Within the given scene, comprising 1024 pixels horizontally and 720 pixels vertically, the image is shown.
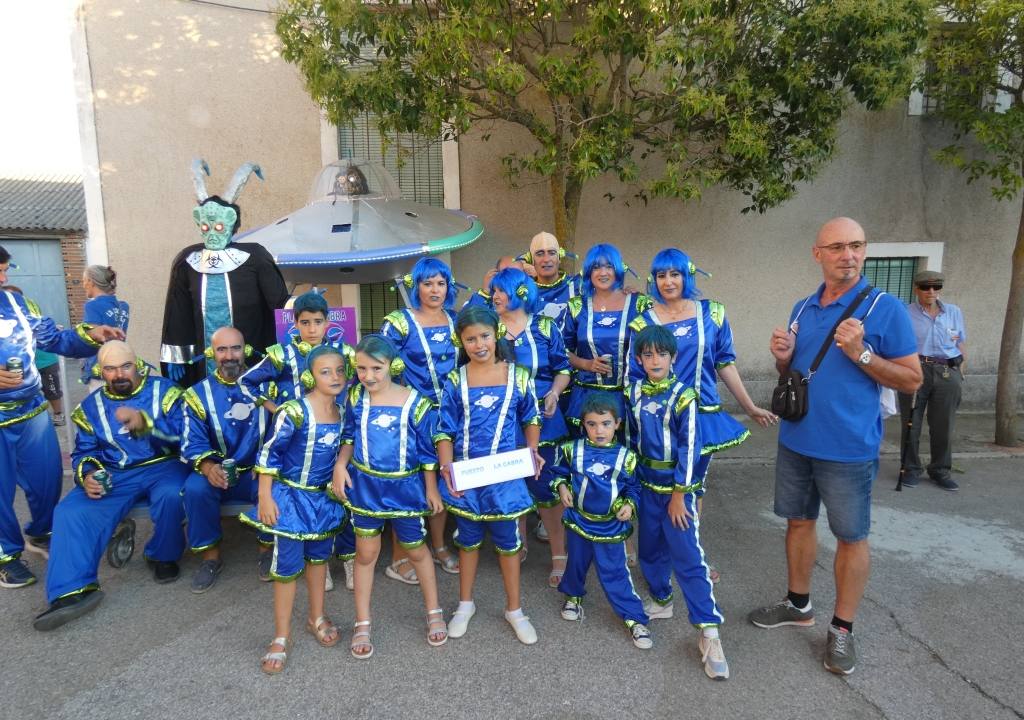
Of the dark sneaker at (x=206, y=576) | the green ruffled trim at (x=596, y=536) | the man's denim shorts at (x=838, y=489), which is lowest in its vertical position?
the dark sneaker at (x=206, y=576)

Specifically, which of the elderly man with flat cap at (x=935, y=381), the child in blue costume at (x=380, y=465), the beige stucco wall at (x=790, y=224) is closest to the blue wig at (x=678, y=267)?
the child in blue costume at (x=380, y=465)

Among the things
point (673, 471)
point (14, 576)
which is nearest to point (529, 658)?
point (673, 471)

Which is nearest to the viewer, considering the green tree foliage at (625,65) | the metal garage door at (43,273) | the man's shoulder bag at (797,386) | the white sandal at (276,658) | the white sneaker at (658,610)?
the man's shoulder bag at (797,386)

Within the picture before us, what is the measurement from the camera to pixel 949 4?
17.8 ft

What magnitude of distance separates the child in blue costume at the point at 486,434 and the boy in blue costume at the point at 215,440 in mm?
1222

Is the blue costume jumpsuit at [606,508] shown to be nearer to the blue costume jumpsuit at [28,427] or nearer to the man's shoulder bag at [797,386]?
the man's shoulder bag at [797,386]

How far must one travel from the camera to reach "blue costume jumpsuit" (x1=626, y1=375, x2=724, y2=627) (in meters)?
2.81

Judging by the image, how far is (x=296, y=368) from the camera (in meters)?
3.54

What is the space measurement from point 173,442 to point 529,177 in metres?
4.78

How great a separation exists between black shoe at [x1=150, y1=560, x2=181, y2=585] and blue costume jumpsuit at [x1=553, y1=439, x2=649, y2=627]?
237 cm

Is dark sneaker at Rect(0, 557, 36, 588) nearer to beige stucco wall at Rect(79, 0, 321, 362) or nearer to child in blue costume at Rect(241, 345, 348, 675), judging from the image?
child in blue costume at Rect(241, 345, 348, 675)

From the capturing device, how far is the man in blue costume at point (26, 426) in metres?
3.58

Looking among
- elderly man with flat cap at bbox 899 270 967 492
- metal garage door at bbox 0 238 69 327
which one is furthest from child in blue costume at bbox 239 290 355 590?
metal garage door at bbox 0 238 69 327

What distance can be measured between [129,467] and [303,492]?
148 centimetres
